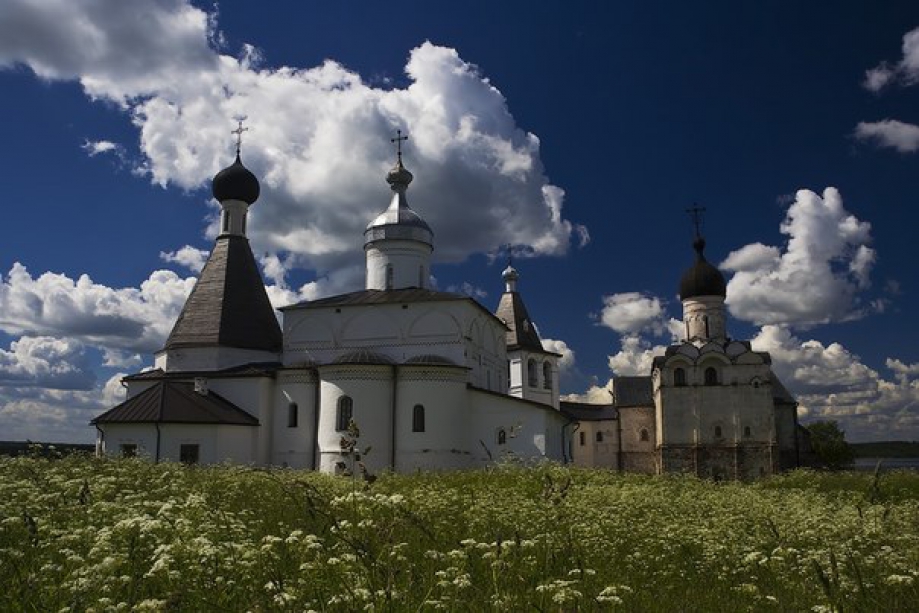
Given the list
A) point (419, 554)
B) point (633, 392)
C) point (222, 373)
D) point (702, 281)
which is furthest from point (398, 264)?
point (419, 554)

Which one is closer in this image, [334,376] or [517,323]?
[334,376]

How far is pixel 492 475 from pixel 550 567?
10.8 metres

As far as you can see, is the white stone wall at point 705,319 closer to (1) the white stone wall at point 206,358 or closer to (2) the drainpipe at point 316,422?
(2) the drainpipe at point 316,422

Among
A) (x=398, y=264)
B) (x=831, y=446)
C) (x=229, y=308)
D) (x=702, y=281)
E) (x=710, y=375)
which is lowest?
(x=831, y=446)

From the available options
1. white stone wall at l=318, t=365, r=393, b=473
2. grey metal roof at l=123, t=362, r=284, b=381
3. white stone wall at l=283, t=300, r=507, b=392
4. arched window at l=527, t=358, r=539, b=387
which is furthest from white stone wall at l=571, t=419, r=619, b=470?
grey metal roof at l=123, t=362, r=284, b=381

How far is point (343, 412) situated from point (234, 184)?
12.9 meters

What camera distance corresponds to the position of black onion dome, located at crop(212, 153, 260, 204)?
3158cm

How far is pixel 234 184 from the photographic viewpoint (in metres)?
31.6

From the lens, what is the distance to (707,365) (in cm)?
4116

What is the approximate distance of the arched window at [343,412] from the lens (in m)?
24.5

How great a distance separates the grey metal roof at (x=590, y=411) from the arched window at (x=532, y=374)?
22.9ft

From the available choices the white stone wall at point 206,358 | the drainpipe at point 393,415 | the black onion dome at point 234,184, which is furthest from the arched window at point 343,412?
the black onion dome at point 234,184

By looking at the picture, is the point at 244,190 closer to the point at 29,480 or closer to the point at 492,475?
the point at 492,475

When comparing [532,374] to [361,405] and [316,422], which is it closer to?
[316,422]
